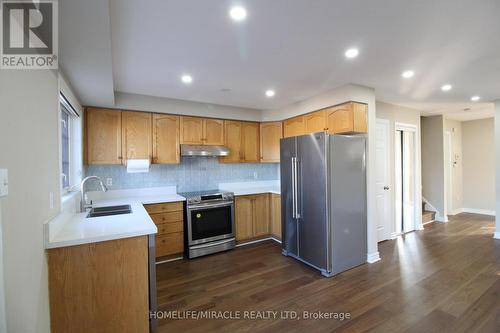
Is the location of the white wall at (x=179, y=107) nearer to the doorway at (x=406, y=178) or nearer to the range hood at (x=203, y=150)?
the range hood at (x=203, y=150)

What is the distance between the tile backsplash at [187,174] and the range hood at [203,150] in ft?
1.22

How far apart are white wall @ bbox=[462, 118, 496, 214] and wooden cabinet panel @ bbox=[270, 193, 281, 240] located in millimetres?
5429

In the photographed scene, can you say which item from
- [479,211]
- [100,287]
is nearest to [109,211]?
[100,287]

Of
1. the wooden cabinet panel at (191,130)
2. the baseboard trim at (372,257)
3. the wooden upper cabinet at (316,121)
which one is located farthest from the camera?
the wooden cabinet panel at (191,130)

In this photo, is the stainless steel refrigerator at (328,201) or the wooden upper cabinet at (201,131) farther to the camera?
the wooden upper cabinet at (201,131)

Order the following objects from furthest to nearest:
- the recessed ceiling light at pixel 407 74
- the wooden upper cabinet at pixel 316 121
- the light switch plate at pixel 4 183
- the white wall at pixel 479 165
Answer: the white wall at pixel 479 165 < the wooden upper cabinet at pixel 316 121 < the recessed ceiling light at pixel 407 74 < the light switch plate at pixel 4 183

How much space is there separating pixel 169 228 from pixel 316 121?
2726mm

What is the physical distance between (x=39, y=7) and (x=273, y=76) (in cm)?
212

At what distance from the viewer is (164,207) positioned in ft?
10.6

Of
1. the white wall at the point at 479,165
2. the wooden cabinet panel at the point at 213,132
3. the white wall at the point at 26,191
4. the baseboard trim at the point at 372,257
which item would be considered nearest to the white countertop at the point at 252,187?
the wooden cabinet panel at the point at 213,132

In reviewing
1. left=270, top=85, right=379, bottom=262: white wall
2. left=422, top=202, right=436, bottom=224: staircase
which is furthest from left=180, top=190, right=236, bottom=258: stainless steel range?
left=422, top=202, right=436, bottom=224: staircase

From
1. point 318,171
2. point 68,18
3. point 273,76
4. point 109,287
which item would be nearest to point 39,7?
point 68,18

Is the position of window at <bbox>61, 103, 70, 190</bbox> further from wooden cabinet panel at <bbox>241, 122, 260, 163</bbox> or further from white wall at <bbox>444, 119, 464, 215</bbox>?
white wall at <bbox>444, 119, 464, 215</bbox>

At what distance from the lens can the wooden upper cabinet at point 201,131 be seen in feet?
12.2
